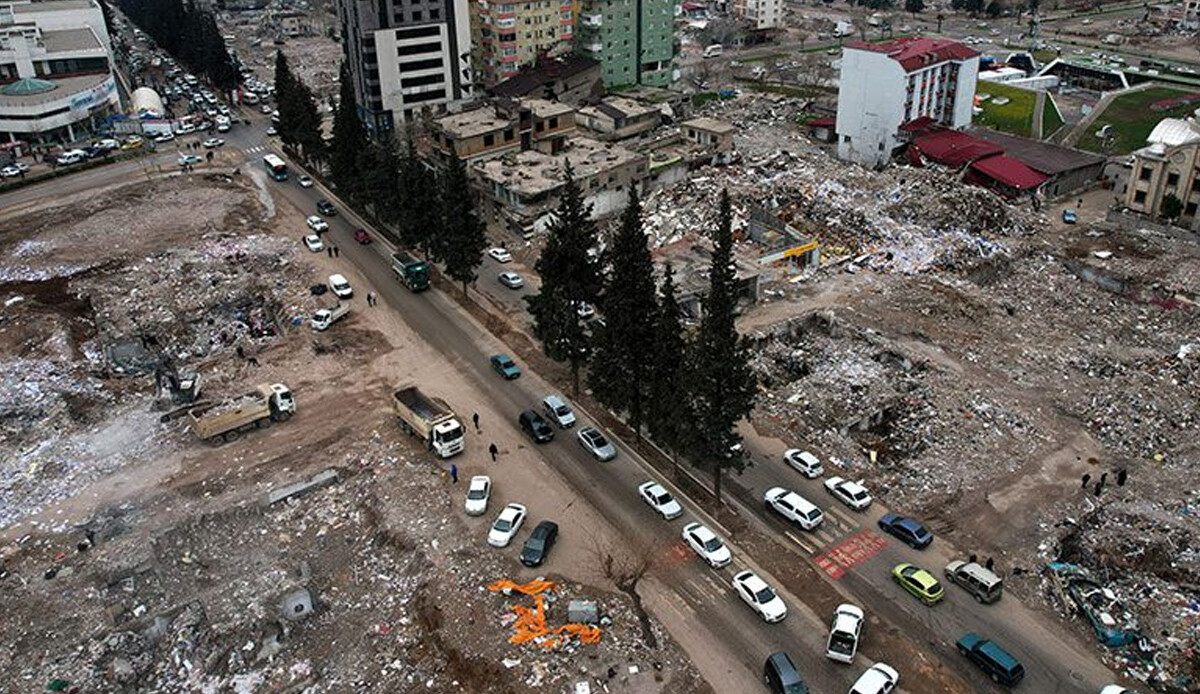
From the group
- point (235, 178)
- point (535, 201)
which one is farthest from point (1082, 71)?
point (235, 178)

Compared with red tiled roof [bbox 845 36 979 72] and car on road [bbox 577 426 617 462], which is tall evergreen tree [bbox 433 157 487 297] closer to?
car on road [bbox 577 426 617 462]

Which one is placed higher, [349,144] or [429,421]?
[349,144]

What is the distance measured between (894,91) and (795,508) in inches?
2134

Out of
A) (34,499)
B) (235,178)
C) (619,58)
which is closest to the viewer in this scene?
(34,499)

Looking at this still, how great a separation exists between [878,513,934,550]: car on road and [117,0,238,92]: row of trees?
314 ft

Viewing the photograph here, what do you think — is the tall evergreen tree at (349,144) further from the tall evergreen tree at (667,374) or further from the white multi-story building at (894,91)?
the white multi-story building at (894,91)

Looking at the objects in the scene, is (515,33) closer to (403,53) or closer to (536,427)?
(403,53)

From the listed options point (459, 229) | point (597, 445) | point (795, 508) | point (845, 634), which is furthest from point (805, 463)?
point (459, 229)

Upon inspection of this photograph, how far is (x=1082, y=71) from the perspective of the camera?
347ft

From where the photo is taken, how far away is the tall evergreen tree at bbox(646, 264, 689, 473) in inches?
1276

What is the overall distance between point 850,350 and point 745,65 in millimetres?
88014

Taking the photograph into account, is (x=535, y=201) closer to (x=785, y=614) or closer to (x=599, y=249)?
(x=599, y=249)

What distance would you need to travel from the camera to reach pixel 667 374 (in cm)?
3409

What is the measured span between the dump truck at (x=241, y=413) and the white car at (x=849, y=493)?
82.6 feet
